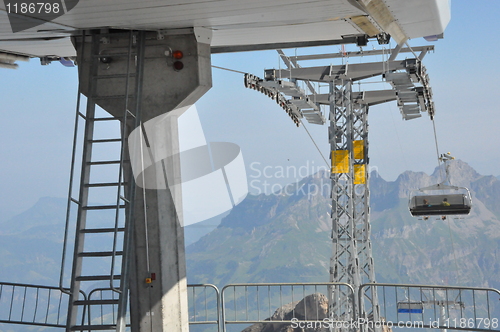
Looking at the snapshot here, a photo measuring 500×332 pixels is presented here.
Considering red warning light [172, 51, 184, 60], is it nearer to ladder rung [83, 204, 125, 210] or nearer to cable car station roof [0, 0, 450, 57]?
cable car station roof [0, 0, 450, 57]

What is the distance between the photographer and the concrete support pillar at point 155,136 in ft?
27.5

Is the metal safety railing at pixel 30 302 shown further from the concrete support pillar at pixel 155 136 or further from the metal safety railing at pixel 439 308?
the metal safety railing at pixel 439 308

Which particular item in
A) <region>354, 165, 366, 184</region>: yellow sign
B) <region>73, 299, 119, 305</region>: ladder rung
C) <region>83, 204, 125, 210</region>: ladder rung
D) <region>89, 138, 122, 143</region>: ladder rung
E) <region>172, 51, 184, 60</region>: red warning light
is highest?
<region>354, 165, 366, 184</region>: yellow sign

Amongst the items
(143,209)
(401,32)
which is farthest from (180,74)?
(401,32)

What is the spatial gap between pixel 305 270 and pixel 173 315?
7362 inches

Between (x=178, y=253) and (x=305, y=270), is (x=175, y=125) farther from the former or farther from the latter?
(x=305, y=270)

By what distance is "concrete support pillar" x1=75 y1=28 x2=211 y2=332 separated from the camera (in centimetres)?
837

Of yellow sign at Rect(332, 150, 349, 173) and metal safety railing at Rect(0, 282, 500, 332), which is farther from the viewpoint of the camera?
yellow sign at Rect(332, 150, 349, 173)

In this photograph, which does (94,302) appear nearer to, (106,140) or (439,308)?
(106,140)

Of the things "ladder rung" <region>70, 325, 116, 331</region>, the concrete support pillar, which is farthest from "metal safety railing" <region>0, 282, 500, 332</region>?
the concrete support pillar

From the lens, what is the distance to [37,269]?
620ft

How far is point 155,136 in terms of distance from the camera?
8.52 metres

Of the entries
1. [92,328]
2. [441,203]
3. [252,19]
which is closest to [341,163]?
[441,203]

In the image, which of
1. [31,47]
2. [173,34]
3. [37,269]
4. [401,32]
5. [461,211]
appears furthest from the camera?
[37,269]
